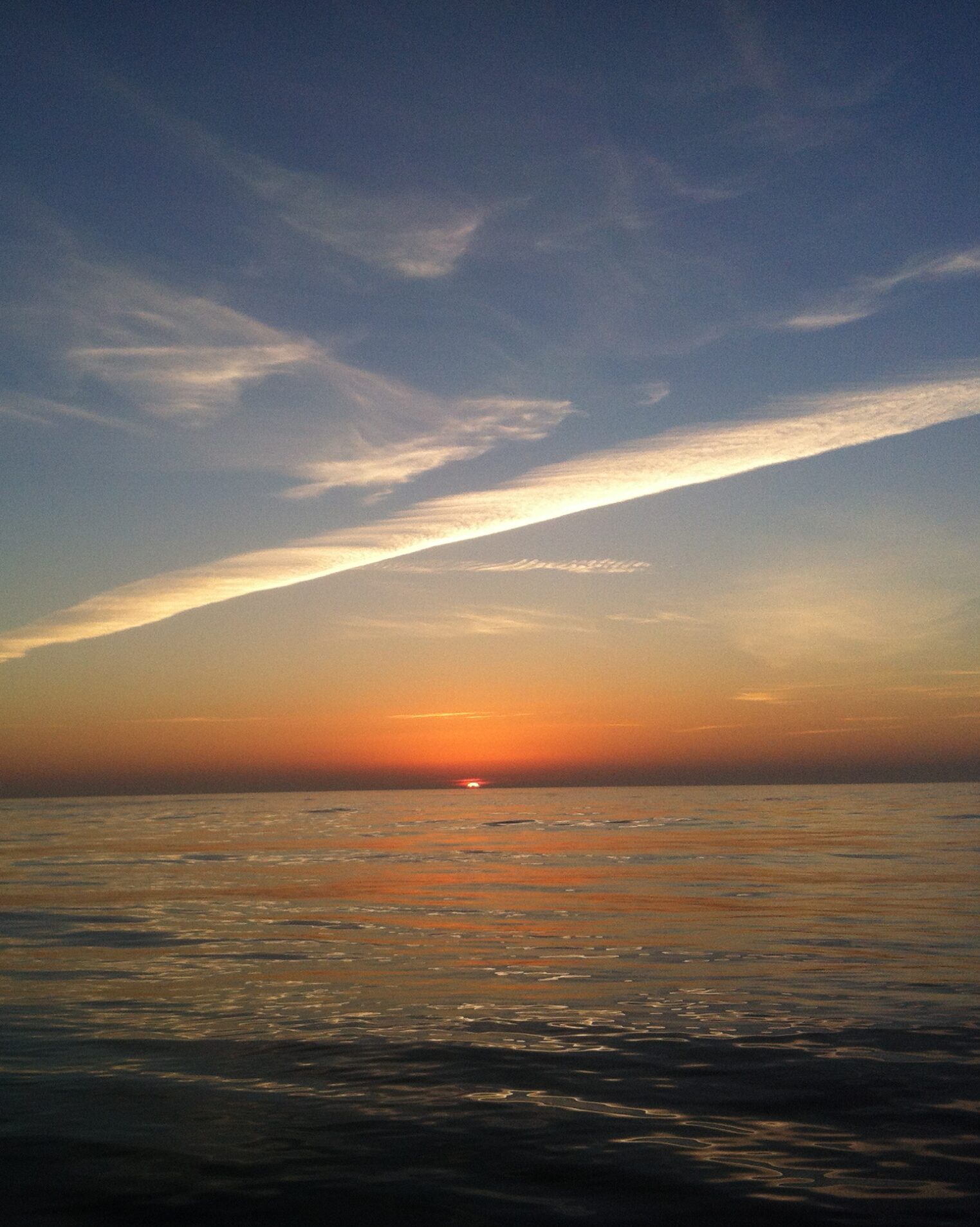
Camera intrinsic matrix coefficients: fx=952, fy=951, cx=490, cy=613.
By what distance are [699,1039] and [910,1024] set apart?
102 inches

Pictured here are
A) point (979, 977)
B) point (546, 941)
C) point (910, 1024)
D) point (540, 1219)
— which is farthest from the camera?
point (546, 941)

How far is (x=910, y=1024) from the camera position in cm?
1131

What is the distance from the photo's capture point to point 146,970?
614 inches

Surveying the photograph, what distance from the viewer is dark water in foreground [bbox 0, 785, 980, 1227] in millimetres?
6844

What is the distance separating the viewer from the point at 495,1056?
10.4m

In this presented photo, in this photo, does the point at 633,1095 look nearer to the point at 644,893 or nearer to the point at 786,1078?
the point at 786,1078

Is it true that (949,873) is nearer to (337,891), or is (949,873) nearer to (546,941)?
(546,941)

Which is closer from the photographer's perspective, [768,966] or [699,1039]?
[699,1039]

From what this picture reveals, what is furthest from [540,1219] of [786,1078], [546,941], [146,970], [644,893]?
[644,893]

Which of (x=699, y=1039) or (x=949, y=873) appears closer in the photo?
(x=699, y=1039)

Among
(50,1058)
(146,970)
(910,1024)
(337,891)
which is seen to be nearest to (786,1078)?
(910,1024)

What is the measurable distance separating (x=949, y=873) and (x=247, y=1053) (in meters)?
24.2

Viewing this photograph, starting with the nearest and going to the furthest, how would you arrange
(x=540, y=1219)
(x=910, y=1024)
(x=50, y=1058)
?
(x=540, y=1219) < (x=50, y=1058) < (x=910, y=1024)

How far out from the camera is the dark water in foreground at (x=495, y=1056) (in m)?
6.84
